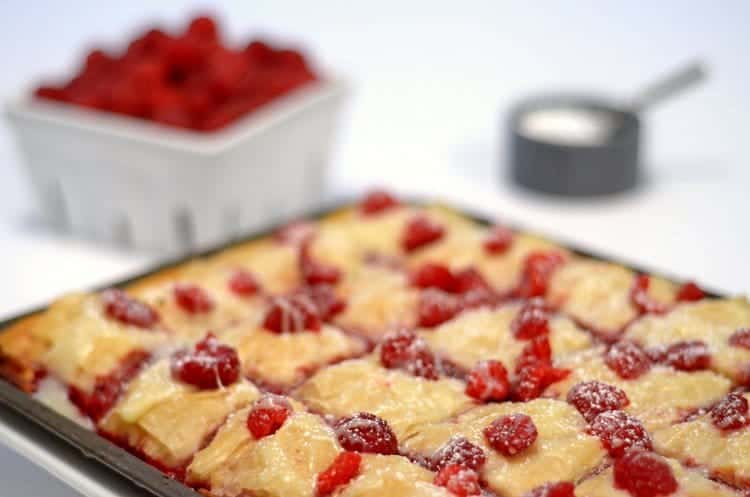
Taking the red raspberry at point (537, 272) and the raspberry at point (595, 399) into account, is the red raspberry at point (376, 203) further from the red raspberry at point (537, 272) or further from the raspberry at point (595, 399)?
the raspberry at point (595, 399)

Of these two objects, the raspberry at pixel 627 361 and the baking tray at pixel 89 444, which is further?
the raspberry at pixel 627 361

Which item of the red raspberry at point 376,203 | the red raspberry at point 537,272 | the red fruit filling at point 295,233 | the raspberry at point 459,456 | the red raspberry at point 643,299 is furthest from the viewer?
the red raspberry at point 376,203

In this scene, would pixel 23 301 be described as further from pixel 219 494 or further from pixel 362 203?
pixel 219 494

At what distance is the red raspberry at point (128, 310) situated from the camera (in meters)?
2.50

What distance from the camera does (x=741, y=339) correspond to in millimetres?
2361

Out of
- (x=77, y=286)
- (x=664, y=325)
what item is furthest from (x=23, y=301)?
(x=664, y=325)

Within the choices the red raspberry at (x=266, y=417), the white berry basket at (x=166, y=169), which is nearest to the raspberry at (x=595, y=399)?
the red raspberry at (x=266, y=417)

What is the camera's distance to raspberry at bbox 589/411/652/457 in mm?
2049

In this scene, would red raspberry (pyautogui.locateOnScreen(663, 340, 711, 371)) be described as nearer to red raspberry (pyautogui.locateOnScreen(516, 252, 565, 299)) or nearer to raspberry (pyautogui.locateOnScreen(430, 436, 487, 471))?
red raspberry (pyautogui.locateOnScreen(516, 252, 565, 299))

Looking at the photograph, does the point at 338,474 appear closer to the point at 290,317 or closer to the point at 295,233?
the point at 290,317

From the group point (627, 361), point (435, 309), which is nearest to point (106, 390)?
point (435, 309)

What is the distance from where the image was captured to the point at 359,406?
224cm

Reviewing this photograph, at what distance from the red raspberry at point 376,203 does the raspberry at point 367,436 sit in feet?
3.49

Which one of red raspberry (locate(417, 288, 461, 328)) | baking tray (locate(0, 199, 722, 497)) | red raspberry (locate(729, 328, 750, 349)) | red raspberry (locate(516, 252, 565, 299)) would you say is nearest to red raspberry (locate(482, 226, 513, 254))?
red raspberry (locate(516, 252, 565, 299))
